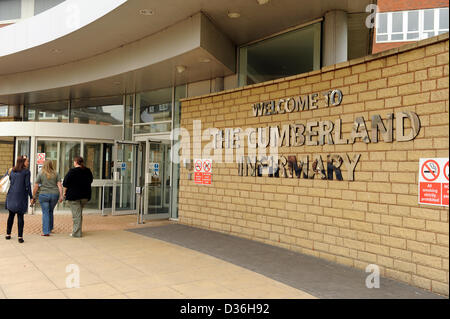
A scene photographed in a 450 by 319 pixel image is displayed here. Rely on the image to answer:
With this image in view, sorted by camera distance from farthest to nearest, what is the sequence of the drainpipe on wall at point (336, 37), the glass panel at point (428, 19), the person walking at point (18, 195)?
the drainpipe on wall at point (336, 37), the person walking at point (18, 195), the glass panel at point (428, 19)

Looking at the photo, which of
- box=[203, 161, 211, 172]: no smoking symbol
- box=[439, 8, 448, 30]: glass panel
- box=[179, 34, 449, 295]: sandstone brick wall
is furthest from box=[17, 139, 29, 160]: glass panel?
box=[439, 8, 448, 30]: glass panel

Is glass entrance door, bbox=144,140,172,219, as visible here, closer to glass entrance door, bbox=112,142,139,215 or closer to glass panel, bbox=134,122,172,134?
glass panel, bbox=134,122,172,134

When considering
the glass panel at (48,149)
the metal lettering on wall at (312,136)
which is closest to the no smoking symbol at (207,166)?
the metal lettering on wall at (312,136)

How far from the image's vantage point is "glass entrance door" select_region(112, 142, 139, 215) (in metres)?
11.4

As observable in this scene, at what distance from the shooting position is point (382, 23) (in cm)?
897

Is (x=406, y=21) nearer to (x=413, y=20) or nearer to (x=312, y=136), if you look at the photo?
(x=413, y=20)

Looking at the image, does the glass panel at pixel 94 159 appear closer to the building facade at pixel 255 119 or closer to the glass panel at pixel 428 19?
the building facade at pixel 255 119

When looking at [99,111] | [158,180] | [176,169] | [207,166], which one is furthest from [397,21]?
[99,111]

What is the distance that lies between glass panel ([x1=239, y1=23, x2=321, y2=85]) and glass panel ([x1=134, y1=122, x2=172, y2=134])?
297 cm

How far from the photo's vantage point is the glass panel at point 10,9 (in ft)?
45.7

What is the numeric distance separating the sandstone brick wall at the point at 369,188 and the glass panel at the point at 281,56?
0.86m

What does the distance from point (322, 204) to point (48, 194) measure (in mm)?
5553

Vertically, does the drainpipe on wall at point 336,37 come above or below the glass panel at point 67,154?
above
